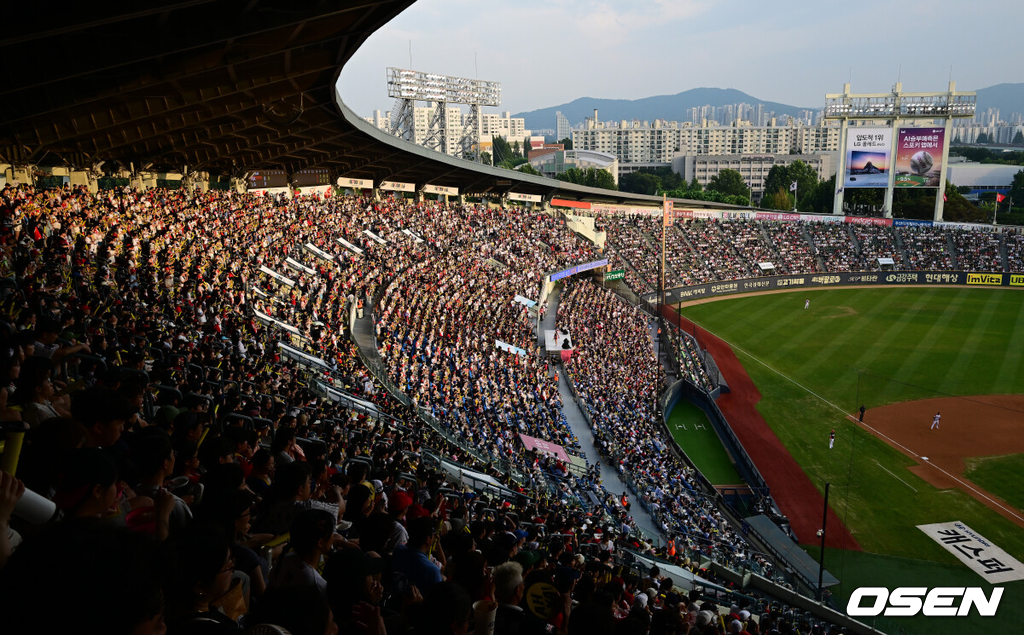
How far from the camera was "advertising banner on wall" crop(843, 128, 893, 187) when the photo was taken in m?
65.6

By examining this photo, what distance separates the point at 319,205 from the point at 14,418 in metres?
33.8

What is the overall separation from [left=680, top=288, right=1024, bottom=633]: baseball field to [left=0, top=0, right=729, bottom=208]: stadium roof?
18.4 meters

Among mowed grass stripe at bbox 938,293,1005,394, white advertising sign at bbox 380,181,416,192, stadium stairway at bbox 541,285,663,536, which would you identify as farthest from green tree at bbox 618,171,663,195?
stadium stairway at bbox 541,285,663,536

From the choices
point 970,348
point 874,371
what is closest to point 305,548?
point 874,371

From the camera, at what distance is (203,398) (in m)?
6.42

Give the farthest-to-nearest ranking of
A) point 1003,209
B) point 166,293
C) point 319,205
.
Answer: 1. point 1003,209
2. point 319,205
3. point 166,293

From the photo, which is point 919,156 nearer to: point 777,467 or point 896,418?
point 896,418

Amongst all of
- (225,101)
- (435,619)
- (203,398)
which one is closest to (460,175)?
(225,101)

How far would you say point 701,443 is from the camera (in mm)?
26672

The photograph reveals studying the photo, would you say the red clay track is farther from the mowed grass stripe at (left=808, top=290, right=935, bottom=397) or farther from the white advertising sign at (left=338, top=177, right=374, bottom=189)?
the white advertising sign at (left=338, top=177, right=374, bottom=189)

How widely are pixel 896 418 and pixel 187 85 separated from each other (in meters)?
28.2

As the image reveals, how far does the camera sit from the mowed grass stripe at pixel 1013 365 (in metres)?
32.6

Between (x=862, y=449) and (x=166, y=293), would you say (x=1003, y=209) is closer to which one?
(x=862, y=449)

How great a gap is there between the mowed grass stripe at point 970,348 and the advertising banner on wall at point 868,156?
18.1 metres
